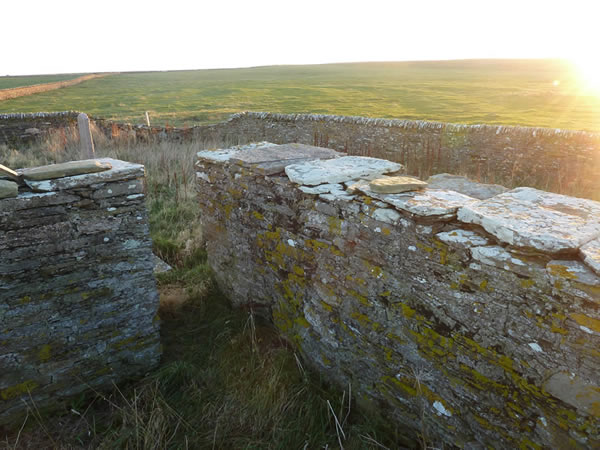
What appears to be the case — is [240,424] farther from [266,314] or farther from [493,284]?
[493,284]

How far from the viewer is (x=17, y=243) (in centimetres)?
316

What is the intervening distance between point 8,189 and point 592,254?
3997 millimetres

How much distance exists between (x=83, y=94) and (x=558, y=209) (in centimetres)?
4114

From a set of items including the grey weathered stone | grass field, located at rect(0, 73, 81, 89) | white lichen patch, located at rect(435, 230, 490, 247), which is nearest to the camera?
white lichen patch, located at rect(435, 230, 490, 247)

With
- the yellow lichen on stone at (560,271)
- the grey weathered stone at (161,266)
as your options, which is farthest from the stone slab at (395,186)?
the grey weathered stone at (161,266)

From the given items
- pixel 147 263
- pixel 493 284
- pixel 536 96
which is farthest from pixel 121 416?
pixel 536 96

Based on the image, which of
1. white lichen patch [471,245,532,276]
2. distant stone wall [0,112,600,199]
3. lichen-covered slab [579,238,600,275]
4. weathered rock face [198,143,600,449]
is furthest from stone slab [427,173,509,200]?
distant stone wall [0,112,600,199]

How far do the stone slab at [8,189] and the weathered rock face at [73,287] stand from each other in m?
0.04

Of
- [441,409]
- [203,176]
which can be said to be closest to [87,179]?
[203,176]

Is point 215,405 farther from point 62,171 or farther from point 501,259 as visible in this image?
point 501,259

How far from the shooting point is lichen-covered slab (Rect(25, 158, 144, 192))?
10.5ft

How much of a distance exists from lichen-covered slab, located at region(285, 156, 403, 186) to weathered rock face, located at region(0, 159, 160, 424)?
1.47 m

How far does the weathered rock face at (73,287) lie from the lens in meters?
3.21

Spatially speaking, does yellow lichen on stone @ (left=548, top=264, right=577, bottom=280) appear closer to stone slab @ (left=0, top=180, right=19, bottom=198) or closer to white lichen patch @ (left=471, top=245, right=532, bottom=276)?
white lichen patch @ (left=471, top=245, right=532, bottom=276)
